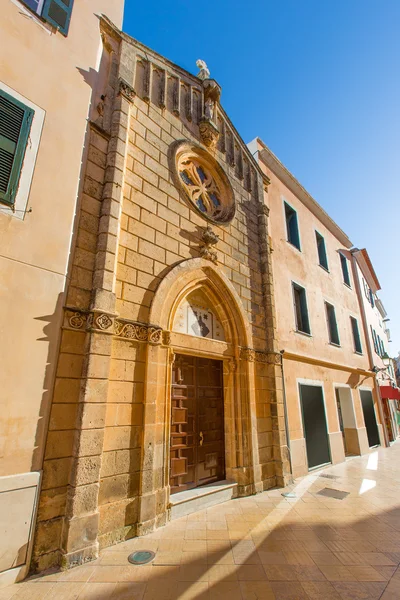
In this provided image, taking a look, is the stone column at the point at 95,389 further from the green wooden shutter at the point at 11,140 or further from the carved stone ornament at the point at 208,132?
the carved stone ornament at the point at 208,132

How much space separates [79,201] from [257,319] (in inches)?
198

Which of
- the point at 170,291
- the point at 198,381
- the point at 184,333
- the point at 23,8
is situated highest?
the point at 23,8

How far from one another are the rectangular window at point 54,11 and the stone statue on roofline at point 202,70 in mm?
3871

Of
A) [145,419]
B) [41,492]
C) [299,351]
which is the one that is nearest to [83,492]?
[41,492]

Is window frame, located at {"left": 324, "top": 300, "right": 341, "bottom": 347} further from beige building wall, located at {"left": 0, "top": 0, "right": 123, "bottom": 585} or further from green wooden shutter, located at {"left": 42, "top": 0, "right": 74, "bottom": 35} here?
green wooden shutter, located at {"left": 42, "top": 0, "right": 74, "bottom": 35}

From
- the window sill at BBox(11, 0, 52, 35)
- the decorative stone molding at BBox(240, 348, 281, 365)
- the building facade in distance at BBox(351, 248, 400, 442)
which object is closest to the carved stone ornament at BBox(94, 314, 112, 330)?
the decorative stone molding at BBox(240, 348, 281, 365)

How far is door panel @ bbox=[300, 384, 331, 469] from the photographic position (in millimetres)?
8203

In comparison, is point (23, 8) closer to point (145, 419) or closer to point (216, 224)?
point (216, 224)

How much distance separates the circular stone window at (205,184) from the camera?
22.9ft

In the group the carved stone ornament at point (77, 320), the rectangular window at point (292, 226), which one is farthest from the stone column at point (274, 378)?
the carved stone ornament at point (77, 320)

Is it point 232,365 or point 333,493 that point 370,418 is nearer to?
point 333,493

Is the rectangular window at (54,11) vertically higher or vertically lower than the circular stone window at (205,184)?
higher

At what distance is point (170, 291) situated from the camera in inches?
216

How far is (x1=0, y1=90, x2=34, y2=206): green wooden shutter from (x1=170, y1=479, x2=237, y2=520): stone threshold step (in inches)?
210
